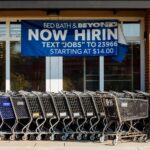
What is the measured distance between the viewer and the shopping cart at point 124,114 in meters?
12.0

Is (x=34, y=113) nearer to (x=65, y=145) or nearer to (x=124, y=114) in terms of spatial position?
(x=65, y=145)

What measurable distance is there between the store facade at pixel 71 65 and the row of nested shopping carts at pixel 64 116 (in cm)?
156

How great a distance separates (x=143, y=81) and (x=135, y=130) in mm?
2107

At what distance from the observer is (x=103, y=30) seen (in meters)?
14.3

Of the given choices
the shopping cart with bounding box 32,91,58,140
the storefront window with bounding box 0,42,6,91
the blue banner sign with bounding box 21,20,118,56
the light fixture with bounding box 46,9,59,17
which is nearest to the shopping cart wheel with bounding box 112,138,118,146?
the shopping cart with bounding box 32,91,58,140

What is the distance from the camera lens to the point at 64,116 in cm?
1270

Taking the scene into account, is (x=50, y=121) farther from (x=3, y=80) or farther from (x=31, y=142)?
(x=3, y=80)

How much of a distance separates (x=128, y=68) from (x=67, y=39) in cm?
189

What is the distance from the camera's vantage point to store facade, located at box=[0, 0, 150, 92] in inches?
561

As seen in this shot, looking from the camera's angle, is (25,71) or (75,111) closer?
(75,111)

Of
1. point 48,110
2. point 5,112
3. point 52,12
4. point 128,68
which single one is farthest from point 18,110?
point 128,68

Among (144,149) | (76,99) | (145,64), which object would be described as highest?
(145,64)

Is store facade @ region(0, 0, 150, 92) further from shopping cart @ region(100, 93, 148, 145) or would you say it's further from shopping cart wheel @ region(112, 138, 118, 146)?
shopping cart wheel @ region(112, 138, 118, 146)

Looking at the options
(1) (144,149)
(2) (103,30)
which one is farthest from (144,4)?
(1) (144,149)
